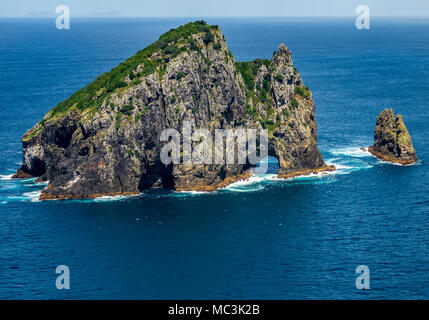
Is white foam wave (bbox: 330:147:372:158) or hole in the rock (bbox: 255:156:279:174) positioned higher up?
white foam wave (bbox: 330:147:372:158)

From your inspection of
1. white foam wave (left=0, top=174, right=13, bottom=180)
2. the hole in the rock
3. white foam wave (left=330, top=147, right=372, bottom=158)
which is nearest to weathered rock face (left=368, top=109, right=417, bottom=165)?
white foam wave (left=330, top=147, right=372, bottom=158)

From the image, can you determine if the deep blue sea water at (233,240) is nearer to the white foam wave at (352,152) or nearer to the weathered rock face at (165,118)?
the weathered rock face at (165,118)

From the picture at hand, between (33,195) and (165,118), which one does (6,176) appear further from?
(165,118)

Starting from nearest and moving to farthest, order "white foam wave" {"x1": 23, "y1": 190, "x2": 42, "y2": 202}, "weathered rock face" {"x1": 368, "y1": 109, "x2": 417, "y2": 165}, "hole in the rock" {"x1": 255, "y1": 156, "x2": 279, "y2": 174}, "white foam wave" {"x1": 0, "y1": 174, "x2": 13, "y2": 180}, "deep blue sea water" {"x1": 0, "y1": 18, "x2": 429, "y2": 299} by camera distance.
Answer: "deep blue sea water" {"x1": 0, "y1": 18, "x2": 429, "y2": 299}, "white foam wave" {"x1": 23, "y1": 190, "x2": 42, "y2": 202}, "white foam wave" {"x1": 0, "y1": 174, "x2": 13, "y2": 180}, "hole in the rock" {"x1": 255, "y1": 156, "x2": 279, "y2": 174}, "weathered rock face" {"x1": 368, "y1": 109, "x2": 417, "y2": 165}

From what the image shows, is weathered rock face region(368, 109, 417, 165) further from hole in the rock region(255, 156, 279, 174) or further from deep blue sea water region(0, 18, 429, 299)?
hole in the rock region(255, 156, 279, 174)

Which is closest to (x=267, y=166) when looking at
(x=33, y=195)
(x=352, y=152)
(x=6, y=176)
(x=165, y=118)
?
(x=352, y=152)
